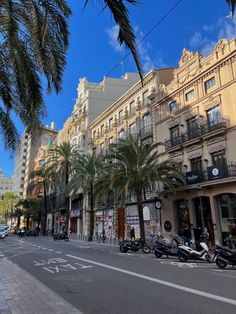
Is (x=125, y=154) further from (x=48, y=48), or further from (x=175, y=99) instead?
(x=48, y=48)

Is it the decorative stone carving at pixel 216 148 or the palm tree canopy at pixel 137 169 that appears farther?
the palm tree canopy at pixel 137 169

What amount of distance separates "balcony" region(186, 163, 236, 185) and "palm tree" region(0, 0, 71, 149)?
1684cm

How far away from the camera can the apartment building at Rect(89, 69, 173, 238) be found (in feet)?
110

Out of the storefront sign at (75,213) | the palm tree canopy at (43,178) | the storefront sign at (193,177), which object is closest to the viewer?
the storefront sign at (193,177)

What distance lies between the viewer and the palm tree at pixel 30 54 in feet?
23.1

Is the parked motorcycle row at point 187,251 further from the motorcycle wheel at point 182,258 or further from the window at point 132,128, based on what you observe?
the window at point 132,128

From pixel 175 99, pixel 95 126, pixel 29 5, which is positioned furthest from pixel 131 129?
pixel 29 5

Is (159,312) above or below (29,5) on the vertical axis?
below

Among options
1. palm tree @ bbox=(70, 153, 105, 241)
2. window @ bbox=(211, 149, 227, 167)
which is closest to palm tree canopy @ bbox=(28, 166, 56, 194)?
palm tree @ bbox=(70, 153, 105, 241)

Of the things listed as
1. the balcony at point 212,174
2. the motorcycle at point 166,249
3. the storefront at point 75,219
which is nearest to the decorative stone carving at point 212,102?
the balcony at point 212,174

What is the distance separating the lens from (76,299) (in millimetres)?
7324

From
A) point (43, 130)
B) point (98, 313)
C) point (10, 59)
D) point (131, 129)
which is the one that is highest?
point (131, 129)

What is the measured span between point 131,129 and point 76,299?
31631mm

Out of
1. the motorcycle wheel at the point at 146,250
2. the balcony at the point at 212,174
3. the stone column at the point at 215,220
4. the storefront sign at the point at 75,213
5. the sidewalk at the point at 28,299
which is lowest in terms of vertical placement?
the sidewalk at the point at 28,299
